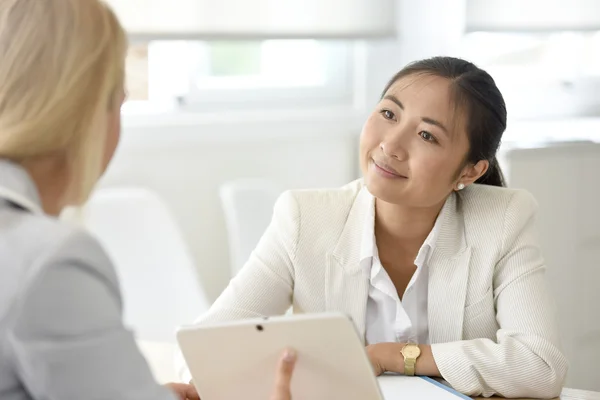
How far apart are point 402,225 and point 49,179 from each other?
41.0 inches

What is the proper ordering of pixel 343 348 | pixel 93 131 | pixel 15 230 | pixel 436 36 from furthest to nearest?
pixel 436 36
pixel 343 348
pixel 93 131
pixel 15 230

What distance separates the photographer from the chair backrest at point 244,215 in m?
3.28

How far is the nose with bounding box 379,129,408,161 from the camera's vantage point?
198 cm

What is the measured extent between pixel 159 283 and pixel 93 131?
1892 millimetres

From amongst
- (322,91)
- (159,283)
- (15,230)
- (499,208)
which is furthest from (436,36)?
(15,230)

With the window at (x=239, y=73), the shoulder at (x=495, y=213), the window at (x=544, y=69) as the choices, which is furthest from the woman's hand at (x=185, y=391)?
the window at (x=544, y=69)

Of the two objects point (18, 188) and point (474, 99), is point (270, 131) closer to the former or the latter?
point (474, 99)

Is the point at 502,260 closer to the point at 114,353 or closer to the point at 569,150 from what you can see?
the point at 114,353

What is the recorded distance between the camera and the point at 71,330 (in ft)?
3.29

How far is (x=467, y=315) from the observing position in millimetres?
1991

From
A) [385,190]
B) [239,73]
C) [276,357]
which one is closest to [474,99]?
[385,190]

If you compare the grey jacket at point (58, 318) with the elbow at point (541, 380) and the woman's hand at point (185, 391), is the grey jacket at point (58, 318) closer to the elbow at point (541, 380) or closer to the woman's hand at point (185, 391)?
the woman's hand at point (185, 391)

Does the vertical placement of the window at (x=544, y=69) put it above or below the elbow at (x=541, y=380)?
above

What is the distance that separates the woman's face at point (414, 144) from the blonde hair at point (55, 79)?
0.91 m
